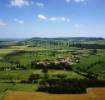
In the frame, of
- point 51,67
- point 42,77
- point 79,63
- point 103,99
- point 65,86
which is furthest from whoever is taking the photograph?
point 79,63

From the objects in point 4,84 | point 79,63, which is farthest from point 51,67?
point 4,84

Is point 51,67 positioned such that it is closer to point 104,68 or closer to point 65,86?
point 104,68

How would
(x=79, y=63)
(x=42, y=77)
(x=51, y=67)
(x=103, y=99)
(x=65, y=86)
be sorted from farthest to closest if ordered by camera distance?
(x=79, y=63) → (x=51, y=67) → (x=42, y=77) → (x=65, y=86) → (x=103, y=99)

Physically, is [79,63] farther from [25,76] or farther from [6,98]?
[6,98]

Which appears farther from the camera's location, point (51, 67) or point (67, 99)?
point (51, 67)

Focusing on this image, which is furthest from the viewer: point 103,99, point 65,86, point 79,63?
point 79,63

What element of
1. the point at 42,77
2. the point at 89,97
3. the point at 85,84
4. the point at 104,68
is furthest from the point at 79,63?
the point at 89,97

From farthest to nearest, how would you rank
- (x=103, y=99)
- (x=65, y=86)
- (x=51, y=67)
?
1. (x=51, y=67)
2. (x=65, y=86)
3. (x=103, y=99)

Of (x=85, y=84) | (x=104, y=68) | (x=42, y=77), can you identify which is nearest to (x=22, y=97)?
(x=85, y=84)

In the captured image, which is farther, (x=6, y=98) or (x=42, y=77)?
(x=42, y=77)
